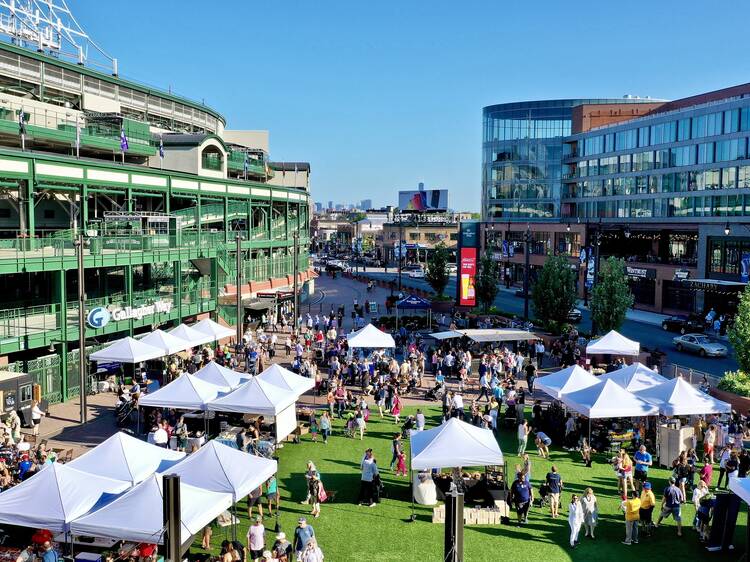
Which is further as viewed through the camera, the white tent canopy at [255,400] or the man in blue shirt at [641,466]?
the white tent canopy at [255,400]

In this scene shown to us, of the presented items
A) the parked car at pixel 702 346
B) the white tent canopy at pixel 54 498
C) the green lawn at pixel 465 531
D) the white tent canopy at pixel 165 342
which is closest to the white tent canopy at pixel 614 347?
the green lawn at pixel 465 531

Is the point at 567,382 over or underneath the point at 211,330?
underneath

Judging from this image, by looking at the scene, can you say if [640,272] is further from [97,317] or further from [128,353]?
[128,353]

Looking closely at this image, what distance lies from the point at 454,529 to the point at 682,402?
15605mm

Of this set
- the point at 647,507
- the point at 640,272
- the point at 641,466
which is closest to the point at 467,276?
the point at 640,272

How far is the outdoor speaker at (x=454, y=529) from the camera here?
756cm

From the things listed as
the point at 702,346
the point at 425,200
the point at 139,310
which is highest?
the point at 425,200

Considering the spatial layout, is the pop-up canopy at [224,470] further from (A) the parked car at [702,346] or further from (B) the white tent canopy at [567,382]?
(A) the parked car at [702,346]

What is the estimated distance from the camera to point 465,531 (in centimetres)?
1606

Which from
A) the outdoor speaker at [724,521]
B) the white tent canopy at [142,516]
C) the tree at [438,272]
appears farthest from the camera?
the tree at [438,272]

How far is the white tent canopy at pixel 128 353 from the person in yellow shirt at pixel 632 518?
1853 cm

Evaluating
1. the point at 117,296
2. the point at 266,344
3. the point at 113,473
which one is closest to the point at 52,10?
the point at 117,296

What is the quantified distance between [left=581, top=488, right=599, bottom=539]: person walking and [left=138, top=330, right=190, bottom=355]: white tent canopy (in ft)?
60.3

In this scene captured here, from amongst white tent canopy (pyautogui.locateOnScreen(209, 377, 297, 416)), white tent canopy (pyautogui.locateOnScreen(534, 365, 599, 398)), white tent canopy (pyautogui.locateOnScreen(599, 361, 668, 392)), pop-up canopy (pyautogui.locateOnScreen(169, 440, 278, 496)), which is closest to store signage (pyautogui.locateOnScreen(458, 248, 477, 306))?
white tent canopy (pyautogui.locateOnScreen(534, 365, 599, 398))
